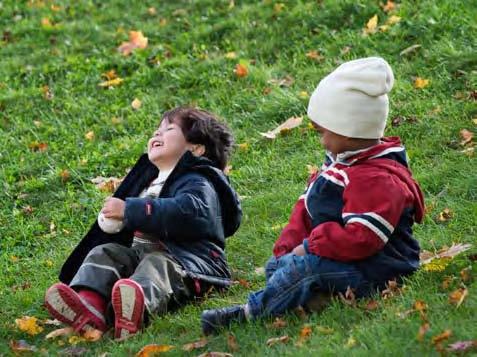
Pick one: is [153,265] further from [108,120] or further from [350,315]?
[108,120]

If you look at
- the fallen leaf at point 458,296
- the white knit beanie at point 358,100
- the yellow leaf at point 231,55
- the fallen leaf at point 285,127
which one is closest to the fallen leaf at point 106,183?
the fallen leaf at point 285,127

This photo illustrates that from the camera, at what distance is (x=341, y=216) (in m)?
4.48

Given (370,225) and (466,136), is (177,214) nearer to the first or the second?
(370,225)

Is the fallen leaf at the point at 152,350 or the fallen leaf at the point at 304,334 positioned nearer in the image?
the fallen leaf at the point at 304,334

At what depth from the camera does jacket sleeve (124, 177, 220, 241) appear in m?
5.10

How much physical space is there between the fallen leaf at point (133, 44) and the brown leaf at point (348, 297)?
618 centimetres

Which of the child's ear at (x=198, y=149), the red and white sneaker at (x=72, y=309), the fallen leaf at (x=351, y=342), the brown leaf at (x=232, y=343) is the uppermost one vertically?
the child's ear at (x=198, y=149)

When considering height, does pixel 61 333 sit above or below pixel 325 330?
below

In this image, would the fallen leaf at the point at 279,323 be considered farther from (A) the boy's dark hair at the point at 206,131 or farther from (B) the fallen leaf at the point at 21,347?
(A) the boy's dark hair at the point at 206,131

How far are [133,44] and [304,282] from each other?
6255mm

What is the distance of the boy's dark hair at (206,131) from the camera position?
5.55 m

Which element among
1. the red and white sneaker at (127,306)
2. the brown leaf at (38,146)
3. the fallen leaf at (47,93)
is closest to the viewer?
the red and white sneaker at (127,306)

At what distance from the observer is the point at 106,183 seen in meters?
7.59

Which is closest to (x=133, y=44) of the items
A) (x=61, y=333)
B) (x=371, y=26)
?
(x=371, y=26)
